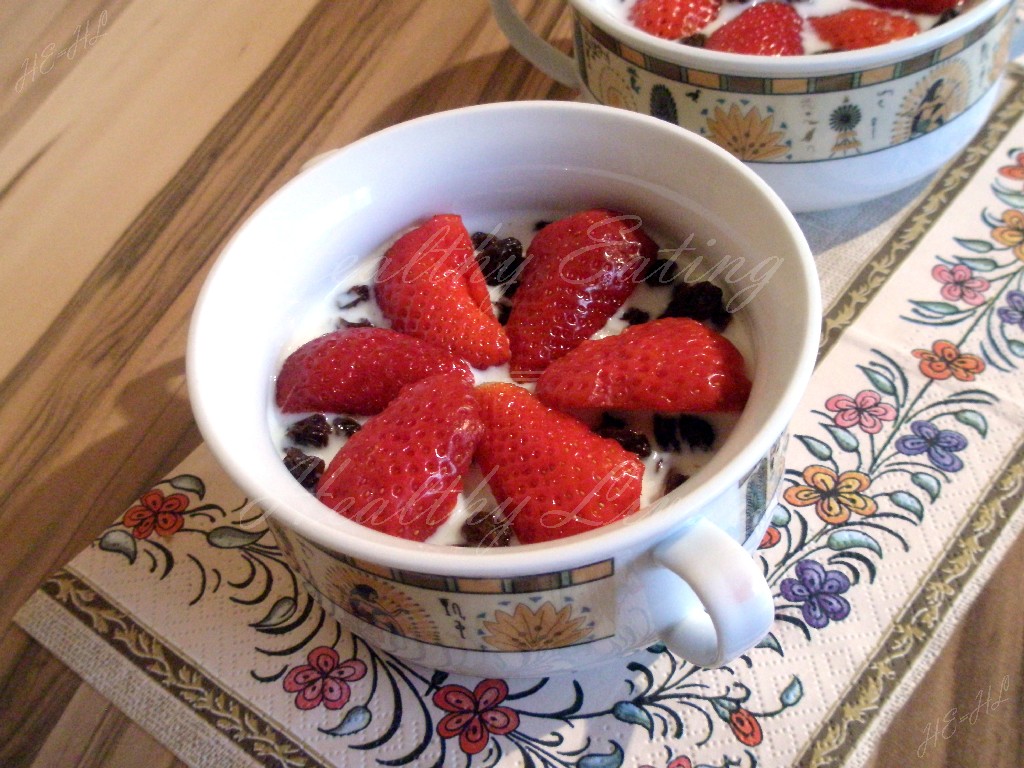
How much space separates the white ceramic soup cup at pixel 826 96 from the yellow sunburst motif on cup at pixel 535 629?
1.38 ft

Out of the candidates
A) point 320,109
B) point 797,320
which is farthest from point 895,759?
point 320,109

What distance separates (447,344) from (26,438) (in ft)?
1.29

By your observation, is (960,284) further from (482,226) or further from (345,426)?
(345,426)

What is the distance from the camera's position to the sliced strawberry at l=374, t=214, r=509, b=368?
2.01 ft

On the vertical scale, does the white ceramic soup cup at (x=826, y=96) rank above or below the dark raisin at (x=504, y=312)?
above

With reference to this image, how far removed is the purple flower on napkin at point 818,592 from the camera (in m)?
0.59

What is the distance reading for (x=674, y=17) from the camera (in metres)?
0.81

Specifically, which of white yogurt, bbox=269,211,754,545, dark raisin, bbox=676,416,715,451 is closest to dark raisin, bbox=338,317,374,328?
white yogurt, bbox=269,211,754,545

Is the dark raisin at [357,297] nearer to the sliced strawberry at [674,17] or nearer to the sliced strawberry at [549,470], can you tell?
the sliced strawberry at [549,470]

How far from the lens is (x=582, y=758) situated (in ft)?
1.77

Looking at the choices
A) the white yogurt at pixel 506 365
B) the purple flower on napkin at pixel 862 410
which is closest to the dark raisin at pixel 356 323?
the white yogurt at pixel 506 365

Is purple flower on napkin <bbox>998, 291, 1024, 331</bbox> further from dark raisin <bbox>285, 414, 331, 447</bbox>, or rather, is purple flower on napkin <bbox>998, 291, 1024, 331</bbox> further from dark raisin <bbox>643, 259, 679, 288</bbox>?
dark raisin <bbox>285, 414, 331, 447</bbox>

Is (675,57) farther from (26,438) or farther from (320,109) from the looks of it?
(26,438)

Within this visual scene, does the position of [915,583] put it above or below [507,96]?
below
